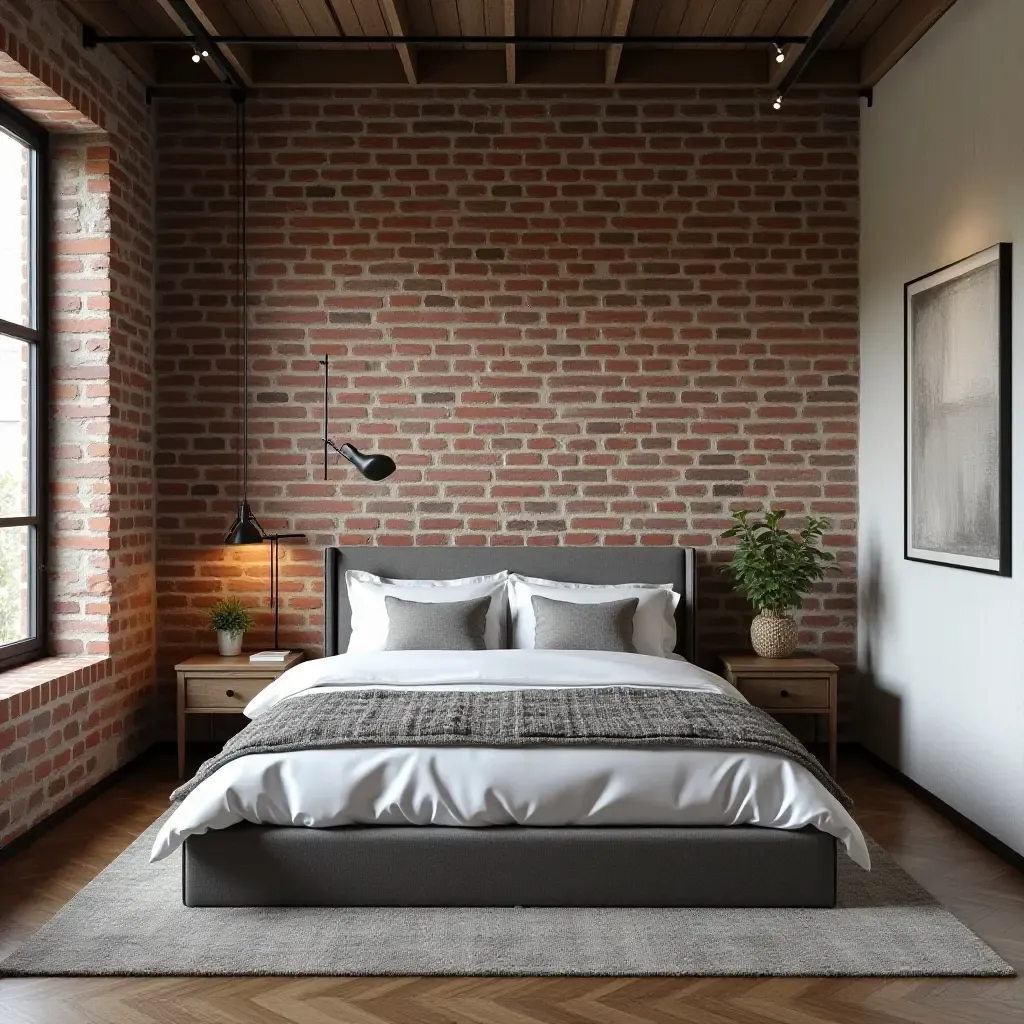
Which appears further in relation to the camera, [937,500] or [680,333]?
[680,333]

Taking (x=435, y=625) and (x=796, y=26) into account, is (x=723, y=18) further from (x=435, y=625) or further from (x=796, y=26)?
(x=435, y=625)

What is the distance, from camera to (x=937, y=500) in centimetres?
476

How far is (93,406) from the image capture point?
5086 mm

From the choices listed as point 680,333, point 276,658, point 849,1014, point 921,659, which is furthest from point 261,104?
point 849,1014

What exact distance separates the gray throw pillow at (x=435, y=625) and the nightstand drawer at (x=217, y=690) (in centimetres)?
70

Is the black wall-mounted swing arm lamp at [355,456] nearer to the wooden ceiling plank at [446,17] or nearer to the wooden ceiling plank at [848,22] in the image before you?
the wooden ceiling plank at [446,17]

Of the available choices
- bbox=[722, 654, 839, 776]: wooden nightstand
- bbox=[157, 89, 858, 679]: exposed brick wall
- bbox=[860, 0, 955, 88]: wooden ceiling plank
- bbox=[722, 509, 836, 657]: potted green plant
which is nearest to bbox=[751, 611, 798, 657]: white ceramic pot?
bbox=[722, 509, 836, 657]: potted green plant

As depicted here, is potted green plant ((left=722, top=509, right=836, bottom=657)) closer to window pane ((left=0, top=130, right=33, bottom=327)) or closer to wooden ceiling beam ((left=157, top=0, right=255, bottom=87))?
wooden ceiling beam ((left=157, top=0, right=255, bottom=87))

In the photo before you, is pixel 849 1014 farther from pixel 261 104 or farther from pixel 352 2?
pixel 261 104

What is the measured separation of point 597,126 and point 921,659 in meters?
3.05

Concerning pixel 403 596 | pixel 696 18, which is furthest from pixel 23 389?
pixel 696 18

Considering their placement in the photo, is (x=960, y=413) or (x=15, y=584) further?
(x=15, y=584)

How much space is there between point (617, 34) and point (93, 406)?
2.85 m

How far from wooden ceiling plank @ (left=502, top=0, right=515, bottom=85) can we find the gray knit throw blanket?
9.27 ft
